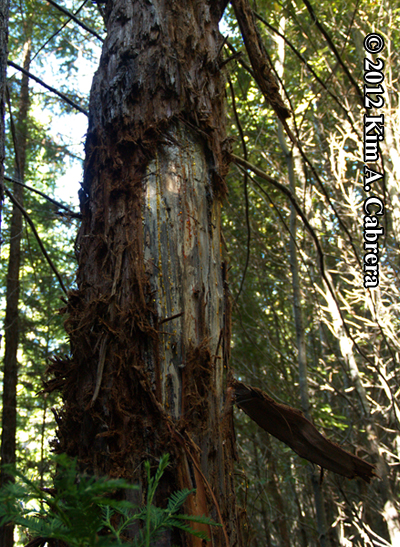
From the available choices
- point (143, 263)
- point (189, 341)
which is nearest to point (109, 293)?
point (143, 263)

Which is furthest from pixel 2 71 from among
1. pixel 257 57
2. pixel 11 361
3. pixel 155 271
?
pixel 11 361

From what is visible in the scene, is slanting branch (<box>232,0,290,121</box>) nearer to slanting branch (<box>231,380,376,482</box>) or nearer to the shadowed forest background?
slanting branch (<box>231,380,376,482</box>)

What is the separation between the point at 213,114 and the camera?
1476 millimetres

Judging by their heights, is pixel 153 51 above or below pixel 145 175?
above

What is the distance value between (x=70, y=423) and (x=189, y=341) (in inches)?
16.0

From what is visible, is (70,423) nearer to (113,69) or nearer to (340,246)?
(113,69)

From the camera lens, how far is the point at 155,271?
1227mm

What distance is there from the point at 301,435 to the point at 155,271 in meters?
0.80

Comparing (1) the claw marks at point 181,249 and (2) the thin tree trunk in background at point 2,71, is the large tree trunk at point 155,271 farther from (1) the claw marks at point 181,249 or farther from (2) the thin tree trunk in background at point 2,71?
(2) the thin tree trunk in background at point 2,71

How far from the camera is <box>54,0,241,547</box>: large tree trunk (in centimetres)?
107

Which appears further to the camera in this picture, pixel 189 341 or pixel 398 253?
pixel 398 253

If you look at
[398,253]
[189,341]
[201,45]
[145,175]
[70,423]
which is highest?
[398,253]

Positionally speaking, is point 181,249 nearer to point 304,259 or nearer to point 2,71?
point 2,71

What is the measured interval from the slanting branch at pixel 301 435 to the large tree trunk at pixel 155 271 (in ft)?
0.64
